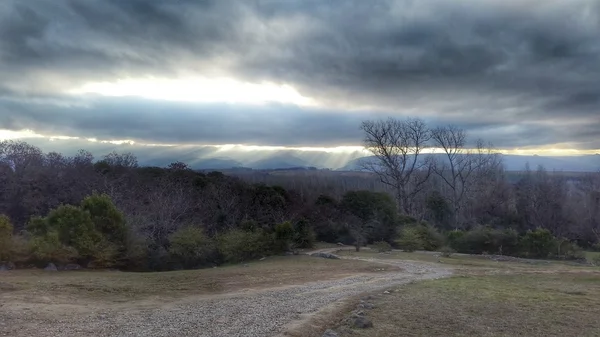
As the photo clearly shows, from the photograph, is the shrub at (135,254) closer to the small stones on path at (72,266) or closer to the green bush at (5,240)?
the small stones on path at (72,266)

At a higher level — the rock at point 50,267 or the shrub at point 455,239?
the rock at point 50,267

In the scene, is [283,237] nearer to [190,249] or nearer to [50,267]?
[190,249]

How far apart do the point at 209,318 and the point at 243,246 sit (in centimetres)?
1650

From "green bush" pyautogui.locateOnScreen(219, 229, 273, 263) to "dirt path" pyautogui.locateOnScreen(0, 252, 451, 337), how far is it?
12043 mm

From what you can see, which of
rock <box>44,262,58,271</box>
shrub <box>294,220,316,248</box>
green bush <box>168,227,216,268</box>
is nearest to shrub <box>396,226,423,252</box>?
shrub <box>294,220,316,248</box>

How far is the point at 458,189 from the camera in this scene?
5888 centimetres

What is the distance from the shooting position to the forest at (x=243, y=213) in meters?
23.6

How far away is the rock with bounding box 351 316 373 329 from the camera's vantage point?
9.96 meters

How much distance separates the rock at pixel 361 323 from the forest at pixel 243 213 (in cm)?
1668

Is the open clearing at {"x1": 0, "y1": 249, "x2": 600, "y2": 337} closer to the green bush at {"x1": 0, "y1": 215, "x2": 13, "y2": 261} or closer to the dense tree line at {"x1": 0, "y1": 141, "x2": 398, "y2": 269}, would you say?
the green bush at {"x1": 0, "y1": 215, "x2": 13, "y2": 261}

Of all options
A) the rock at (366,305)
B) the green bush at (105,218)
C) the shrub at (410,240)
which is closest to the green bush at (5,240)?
the green bush at (105,218)

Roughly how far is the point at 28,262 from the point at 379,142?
39.3 metres

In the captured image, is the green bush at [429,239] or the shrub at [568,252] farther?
the green bush at [429,239]

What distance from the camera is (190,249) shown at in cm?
2670
